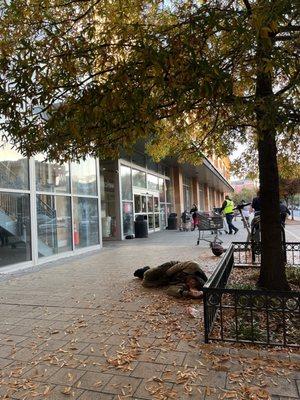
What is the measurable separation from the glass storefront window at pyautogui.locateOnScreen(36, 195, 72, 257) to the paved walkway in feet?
11.8

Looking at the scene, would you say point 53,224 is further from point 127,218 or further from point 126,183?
point 126,183

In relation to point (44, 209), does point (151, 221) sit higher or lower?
lower

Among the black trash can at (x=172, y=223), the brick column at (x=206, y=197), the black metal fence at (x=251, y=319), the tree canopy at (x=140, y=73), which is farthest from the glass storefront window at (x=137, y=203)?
the brick column at (x=206, y=197)

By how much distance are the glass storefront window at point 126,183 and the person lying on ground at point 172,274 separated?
34.8 ft

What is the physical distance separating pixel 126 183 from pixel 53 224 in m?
7.42

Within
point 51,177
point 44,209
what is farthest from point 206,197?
point 44,209

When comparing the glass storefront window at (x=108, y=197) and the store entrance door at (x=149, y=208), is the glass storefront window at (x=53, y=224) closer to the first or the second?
the glass storefront window at (x=108, y=197)

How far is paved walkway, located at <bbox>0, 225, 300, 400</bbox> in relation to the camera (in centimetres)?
286

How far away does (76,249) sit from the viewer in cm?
1138

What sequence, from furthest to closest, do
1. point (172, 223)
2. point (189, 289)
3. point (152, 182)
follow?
point (172, 223), point (152, 182), point (189, 289)

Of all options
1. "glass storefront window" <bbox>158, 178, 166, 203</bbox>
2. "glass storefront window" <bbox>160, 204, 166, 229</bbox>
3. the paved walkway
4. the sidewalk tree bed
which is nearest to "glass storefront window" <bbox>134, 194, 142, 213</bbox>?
"glass storefront window" <bbox>160, 204, 166, 229</bbox>

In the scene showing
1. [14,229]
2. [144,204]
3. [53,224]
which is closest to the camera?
[14,229]

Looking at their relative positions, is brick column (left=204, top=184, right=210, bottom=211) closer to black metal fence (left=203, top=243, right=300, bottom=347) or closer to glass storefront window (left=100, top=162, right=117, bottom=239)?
glass storefront window (left=100, top=162, right=117, bottom=239)

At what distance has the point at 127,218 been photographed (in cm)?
1700
